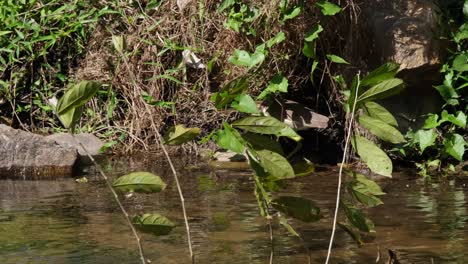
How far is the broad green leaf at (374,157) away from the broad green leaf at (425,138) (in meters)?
3.02

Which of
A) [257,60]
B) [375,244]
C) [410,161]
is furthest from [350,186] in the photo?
[410,161]

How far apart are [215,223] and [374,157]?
5.92 feet

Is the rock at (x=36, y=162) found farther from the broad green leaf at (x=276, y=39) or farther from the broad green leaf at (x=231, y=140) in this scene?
the broad green leaf at (x=231, y=140)

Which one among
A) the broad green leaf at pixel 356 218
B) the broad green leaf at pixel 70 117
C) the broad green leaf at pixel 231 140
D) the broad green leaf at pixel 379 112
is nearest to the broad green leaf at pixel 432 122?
the broad green leaf at pixel 356 218

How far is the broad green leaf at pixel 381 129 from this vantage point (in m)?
2.86

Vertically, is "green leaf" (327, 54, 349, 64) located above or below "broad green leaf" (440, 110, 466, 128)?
above

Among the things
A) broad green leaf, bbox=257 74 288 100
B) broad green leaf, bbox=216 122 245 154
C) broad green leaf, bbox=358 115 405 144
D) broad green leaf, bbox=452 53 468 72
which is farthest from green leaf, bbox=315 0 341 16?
broad green leaf, bbox=216 122 245 154

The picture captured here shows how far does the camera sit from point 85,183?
18.8 ft

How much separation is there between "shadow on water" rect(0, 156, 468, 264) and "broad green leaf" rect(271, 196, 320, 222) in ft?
2.51

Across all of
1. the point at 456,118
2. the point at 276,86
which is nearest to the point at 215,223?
the point at 276,86

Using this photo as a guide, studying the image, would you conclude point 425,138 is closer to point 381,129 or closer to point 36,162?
point 36,162

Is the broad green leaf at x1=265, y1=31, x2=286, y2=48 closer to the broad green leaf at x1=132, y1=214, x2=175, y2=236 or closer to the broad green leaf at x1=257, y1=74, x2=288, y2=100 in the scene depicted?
the broad green leaf at x1=257, y1=74, x2=288, y2=100

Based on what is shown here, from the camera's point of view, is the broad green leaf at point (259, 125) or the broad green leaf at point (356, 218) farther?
the broad green leaf at point (356, 218)

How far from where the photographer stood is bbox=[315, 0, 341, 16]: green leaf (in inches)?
225
